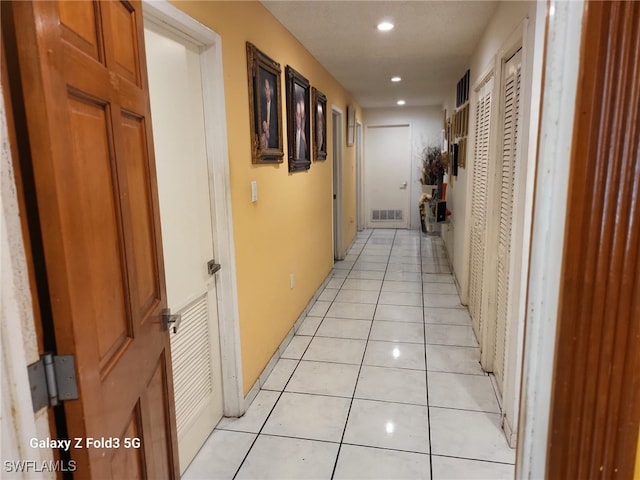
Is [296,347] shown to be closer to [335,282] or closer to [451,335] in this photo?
[451,335]

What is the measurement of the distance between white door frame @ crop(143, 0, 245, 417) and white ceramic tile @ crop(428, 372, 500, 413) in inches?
45.4

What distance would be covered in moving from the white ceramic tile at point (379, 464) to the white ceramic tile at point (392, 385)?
18.2 inches

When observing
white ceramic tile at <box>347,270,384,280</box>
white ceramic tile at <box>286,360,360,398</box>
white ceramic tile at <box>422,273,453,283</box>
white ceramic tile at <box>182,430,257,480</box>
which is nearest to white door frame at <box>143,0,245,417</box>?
white ceramic tile at <box>182,430,257,480</box>

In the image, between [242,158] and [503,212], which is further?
[503,212]

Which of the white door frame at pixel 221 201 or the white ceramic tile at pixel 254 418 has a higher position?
the white door frame at pixel 221 201

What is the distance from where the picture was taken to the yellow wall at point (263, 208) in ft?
7.19

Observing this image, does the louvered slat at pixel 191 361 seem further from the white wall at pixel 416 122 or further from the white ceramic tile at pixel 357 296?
the white wall at pixel 416 122

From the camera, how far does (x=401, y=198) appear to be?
833 centimetres

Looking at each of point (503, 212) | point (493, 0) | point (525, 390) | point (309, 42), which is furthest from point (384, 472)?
point (309, 42)

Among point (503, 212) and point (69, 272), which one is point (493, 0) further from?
point (69, 272)

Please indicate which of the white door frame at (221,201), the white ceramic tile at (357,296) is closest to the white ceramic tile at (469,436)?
the white door frame at (221,201)

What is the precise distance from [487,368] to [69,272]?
106 inches

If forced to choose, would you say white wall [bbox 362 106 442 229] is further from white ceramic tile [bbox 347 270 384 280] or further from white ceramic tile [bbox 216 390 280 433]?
white ceramic tile [bbox 216 390 280 433]

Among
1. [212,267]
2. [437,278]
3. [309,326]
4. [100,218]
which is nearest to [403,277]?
[437,278]
